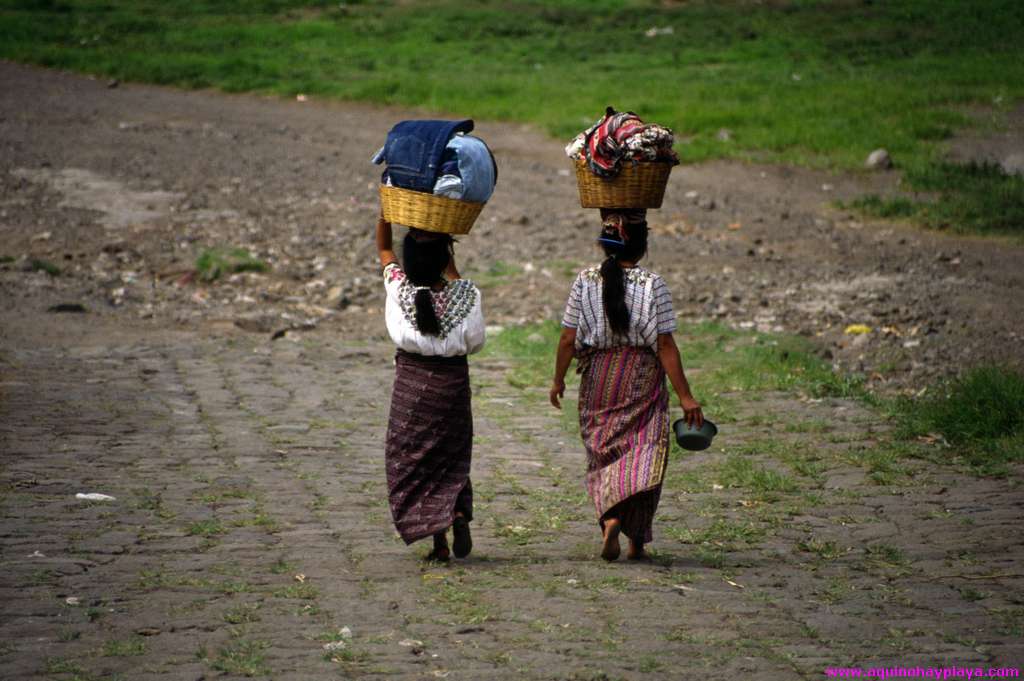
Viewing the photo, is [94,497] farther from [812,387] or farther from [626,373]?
[812,387]

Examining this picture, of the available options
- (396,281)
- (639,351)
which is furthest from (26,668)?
(639,351)

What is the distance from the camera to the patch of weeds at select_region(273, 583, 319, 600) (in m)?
4.69

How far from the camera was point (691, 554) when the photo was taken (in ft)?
17.8

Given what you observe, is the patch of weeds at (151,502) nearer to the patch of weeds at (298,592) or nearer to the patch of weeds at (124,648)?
the patch of weeds at (298,592)

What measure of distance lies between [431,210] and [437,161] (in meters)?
0.20

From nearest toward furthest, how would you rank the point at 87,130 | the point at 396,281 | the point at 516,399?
the point at 396,281, the point at 516,399, the point at 87,130

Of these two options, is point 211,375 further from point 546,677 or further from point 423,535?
point 546,677

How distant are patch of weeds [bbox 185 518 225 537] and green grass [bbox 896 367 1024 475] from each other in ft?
13.1

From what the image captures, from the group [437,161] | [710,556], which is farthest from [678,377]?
[437,161]

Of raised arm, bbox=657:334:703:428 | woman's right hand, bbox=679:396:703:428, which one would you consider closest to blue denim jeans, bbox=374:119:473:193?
raised arm, bbox=657:334:703:428

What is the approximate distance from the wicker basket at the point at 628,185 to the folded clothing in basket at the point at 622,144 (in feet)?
0.10

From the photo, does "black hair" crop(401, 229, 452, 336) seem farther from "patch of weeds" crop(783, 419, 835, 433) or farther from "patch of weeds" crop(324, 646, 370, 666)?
"patch of weeds" crop(783, 419, 835, 433)

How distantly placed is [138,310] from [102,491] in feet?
15.9

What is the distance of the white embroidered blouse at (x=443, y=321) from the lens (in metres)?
5.09
